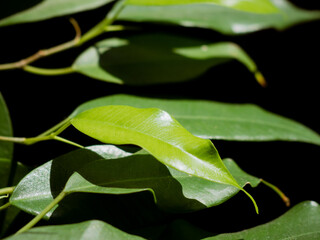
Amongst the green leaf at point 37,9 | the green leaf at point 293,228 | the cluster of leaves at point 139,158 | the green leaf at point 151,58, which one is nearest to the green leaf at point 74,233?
the cluster of leaves at point 139,158

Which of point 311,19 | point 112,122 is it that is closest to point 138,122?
point 112,122

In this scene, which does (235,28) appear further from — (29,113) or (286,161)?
(29,113)

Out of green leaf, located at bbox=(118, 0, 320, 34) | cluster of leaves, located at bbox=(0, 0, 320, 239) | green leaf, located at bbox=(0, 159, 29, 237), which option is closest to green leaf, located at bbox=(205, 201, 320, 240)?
cluster of leaves, located at bbox=(0, 0, 320, 239)

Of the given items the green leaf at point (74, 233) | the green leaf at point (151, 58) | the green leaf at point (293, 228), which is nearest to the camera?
the green leaf at point (74, 233)

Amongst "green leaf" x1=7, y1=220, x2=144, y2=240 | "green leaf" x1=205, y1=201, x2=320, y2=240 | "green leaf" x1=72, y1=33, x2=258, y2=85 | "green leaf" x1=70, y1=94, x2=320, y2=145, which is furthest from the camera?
"green leaf" x1=72, y1=33, x2=258, y2=85

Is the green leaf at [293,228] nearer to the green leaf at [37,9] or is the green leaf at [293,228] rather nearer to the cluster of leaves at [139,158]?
the cluster of leaves at [139,158]

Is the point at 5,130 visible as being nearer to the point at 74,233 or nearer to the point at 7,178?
the point at 7,178

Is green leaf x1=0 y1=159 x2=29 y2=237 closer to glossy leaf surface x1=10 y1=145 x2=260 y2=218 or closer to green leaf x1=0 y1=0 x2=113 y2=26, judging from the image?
glossy leaf surface x1=10 y1=145 x2=260 y2=218
